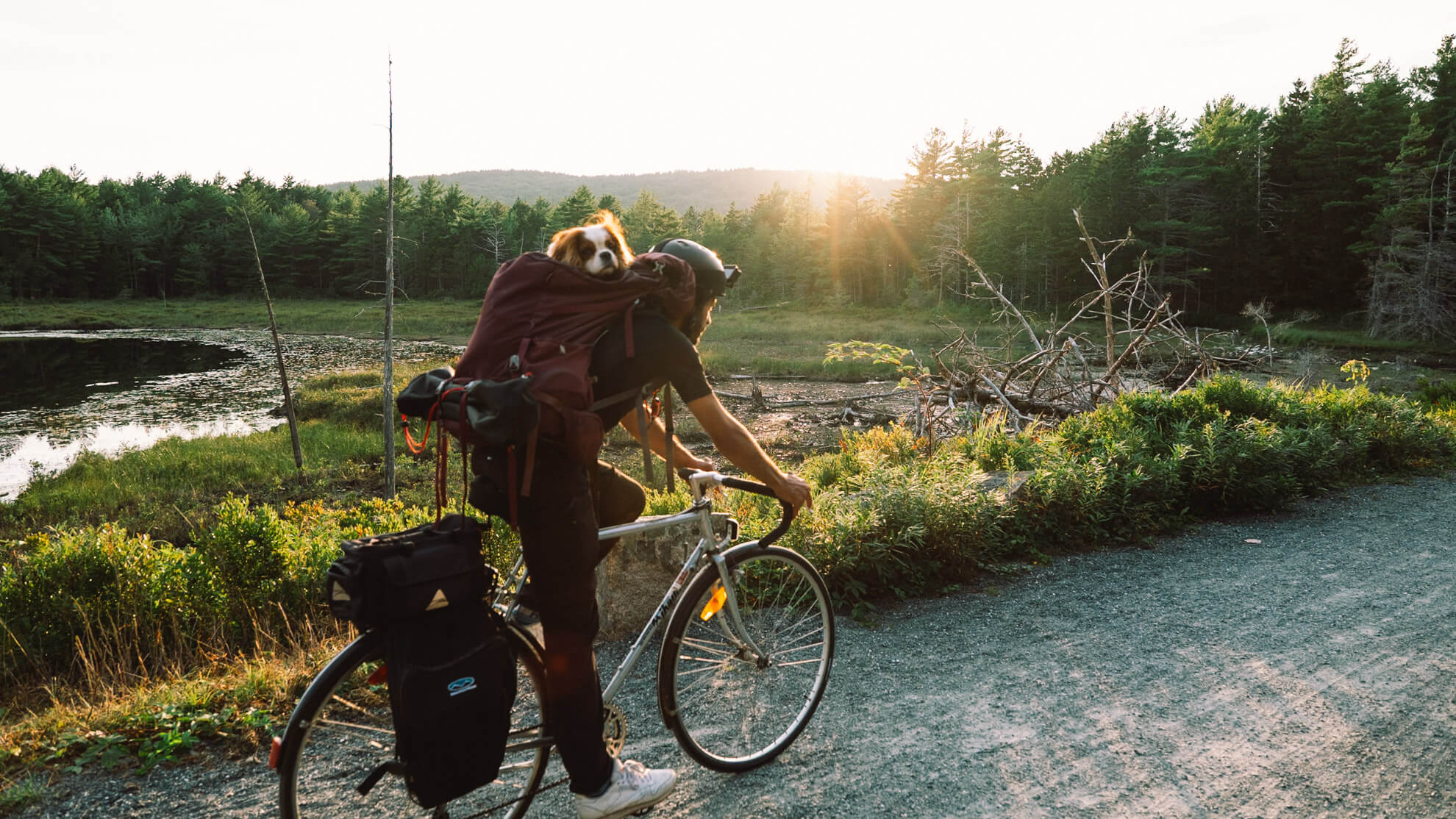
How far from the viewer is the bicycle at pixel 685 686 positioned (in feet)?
7.37

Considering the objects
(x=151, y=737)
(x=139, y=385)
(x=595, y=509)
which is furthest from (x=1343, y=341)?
(x=139, y=385)

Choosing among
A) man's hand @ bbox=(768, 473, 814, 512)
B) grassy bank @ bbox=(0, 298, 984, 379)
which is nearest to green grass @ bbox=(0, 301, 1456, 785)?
Answer: man's hand @ bbox=(768, 473, 814, 512)

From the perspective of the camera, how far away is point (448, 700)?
2.16m

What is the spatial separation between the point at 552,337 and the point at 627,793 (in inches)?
64.3

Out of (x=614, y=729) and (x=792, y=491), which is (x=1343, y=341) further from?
(x=614, y=729)

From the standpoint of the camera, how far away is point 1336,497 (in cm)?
748

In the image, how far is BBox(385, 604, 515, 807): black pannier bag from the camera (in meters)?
2.13

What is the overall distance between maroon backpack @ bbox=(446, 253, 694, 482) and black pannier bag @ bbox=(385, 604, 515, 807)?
0.48 metres

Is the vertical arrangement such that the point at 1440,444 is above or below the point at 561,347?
below

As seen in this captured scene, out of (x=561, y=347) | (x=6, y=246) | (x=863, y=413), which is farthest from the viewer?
(x=6, y=246)

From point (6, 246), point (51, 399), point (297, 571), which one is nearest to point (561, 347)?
point (297, 571)

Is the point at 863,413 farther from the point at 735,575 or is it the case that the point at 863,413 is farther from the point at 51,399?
the point at 51,399

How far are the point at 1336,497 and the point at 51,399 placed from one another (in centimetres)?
3781

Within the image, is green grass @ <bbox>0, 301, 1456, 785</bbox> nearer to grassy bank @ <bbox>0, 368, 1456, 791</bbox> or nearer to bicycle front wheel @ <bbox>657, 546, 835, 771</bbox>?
grassy bank @ <bbox>0, 368, 1456, 791</bbox>
